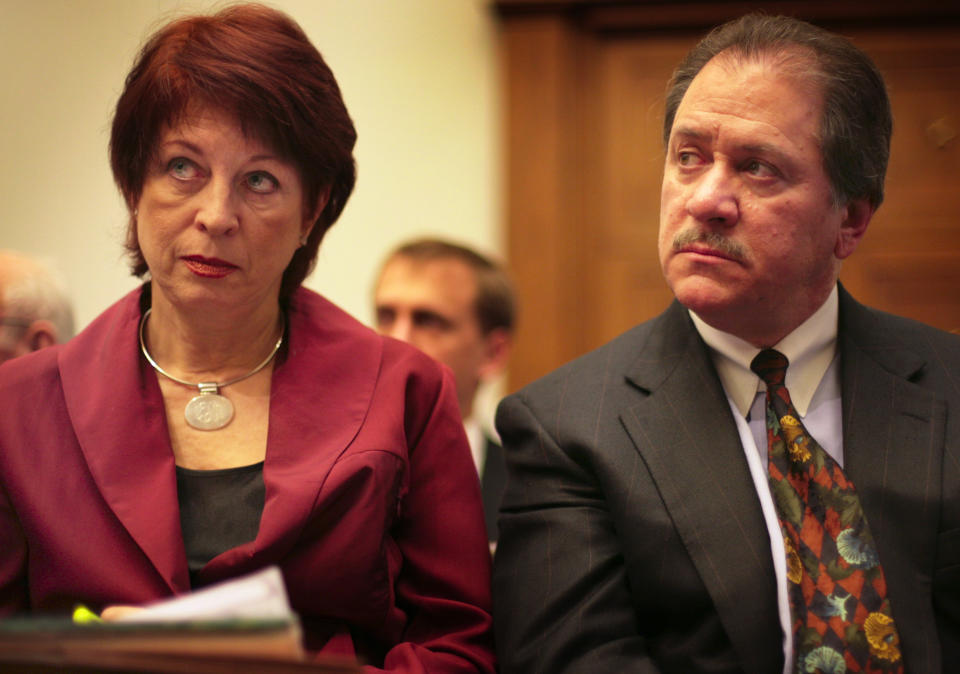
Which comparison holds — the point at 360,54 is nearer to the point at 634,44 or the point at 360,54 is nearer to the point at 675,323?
the point at 634,44

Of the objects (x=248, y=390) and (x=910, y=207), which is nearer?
(x=248, y=390)

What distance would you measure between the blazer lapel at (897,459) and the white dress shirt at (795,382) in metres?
0.03

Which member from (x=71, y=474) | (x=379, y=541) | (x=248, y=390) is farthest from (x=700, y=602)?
(x=71, y=474)

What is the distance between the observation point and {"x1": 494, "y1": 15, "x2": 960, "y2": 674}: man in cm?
159

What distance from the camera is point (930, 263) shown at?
379 centimetres

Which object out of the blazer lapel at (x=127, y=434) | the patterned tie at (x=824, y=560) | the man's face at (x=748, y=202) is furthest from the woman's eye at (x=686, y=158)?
the blazer lapel at (x=127, y=434)

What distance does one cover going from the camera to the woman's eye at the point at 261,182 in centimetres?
167

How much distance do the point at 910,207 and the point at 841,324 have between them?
2173 mm

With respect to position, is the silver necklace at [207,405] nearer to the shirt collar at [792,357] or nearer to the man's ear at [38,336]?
the man's ear at [38,336]

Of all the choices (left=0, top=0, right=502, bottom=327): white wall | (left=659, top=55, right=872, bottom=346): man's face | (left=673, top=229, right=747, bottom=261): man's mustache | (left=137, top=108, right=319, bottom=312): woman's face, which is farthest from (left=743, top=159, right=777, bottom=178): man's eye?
(left=0, top=0, right=502, bottom=327): white wall

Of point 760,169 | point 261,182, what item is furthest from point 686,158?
point 261,182

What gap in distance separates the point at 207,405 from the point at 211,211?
1.03ft

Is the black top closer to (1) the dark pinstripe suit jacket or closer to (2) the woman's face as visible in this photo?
(2) the woman's face

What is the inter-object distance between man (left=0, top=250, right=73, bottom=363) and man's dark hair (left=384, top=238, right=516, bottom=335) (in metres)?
1.07
